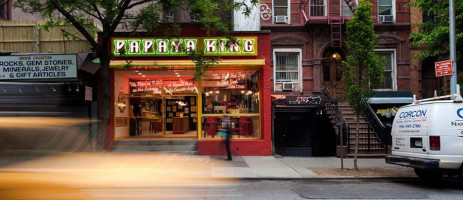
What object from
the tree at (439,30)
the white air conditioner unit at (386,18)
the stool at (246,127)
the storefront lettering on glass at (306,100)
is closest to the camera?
the tree at (439,30)

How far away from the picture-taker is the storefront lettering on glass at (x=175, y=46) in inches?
579

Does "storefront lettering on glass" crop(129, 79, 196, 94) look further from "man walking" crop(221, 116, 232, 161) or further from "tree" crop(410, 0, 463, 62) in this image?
"tree" crop(410, 0, 463, 62)

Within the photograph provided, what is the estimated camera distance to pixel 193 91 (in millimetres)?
15922

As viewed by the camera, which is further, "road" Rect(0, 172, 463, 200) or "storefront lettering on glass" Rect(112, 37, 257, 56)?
"storefront lettering on glass" Rect(112, 37, 257, 56)

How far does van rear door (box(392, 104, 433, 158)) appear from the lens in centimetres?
901

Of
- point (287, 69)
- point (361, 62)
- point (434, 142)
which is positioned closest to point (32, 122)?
point (434, 142)

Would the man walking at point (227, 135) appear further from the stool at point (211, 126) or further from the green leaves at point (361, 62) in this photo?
the green leaves at point (361, 62)

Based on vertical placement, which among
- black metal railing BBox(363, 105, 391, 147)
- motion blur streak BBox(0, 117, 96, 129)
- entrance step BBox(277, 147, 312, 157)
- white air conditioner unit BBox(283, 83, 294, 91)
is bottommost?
entrance step BBox(277, 147, 312, 157)

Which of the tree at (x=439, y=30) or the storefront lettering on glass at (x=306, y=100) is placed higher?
the tree at (x=439, y=30)

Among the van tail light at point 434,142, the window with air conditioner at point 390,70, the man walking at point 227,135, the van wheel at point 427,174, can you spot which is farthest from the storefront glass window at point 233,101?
the van tail light at point 434,142

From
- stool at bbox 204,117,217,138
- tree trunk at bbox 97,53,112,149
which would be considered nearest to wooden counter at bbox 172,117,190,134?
stool at bbox 204,117,217,138

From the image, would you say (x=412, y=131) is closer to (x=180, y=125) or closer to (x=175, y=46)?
(x=175, y=46)

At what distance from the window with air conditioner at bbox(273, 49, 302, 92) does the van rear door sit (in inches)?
295

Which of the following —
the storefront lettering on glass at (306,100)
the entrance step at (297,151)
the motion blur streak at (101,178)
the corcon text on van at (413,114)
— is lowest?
the entrance step at (297,151)
